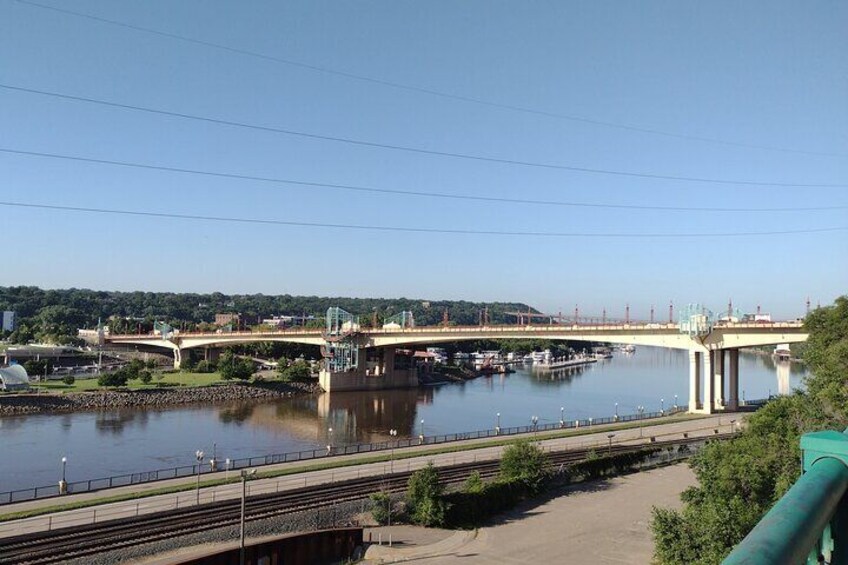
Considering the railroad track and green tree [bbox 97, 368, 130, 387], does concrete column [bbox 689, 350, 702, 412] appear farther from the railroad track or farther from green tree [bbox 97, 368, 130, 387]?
green tree [bbox 97, 368, 130, 387]

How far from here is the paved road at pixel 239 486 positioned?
77.6 feet

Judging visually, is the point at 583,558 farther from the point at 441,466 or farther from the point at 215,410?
the point at 215,410

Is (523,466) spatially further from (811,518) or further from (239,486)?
(811,518)

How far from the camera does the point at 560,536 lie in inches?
982

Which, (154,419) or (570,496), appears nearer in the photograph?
(570,496)

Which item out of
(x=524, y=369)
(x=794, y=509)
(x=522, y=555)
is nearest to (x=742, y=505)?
(x=522, y=555)

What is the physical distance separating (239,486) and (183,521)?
596 cm

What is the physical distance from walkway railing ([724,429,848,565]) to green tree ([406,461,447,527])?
2516 cm

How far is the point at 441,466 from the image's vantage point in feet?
111

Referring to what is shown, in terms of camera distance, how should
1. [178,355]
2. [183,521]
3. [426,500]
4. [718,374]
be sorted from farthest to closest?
[178,355] → [718,374] → [426,500] → [183,521]

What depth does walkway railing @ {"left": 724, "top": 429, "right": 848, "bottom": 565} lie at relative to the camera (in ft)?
5.76

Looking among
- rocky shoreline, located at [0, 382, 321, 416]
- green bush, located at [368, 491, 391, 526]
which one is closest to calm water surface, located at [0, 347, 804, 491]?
rocky shoreline, located at [0, 382, 321, 416]

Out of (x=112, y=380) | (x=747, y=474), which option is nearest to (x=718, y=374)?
(x=747, y=474)

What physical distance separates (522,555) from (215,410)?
44.6 metres
